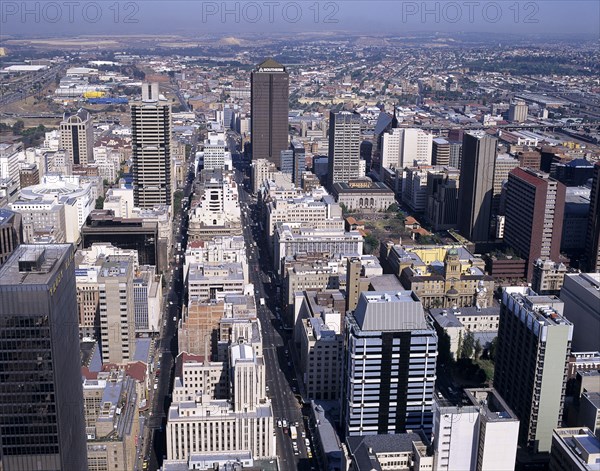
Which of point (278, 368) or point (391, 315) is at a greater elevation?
point (391, 315)

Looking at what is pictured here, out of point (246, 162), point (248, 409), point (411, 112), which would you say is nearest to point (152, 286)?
point (248, 409)

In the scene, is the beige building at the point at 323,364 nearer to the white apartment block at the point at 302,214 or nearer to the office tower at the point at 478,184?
the white apartment block at the point at 302,214

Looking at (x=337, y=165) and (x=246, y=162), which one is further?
(x=246, y=162)

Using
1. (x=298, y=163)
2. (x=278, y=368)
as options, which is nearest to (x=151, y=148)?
(x=298, y=163)

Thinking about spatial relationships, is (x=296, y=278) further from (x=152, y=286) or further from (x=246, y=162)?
(x=246, y=162)

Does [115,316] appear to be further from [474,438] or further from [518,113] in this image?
[518,113]

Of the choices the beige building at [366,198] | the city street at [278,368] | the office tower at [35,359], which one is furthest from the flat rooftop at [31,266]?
the beige building at [366,198]

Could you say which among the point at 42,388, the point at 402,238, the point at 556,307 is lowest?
the point at 402,238

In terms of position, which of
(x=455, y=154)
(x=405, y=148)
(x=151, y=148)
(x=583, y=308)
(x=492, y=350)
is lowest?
(x=492, y=350)
